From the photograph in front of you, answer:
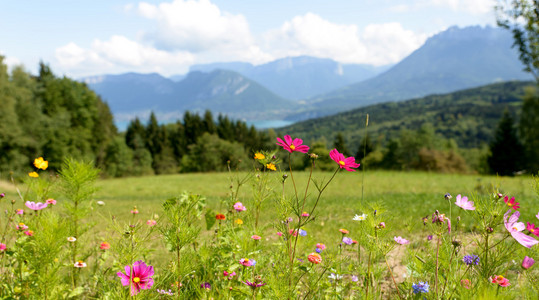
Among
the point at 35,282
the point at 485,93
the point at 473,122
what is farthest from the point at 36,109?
the point at 485,93

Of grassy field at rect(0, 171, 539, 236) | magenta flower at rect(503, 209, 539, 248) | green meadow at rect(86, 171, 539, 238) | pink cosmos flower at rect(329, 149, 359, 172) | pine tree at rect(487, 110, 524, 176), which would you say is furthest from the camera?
pine tree at rect(487, 110, 524, 176)

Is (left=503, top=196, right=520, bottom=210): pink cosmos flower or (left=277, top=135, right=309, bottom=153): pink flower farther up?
(left=277, top=135, right=309, bottom=153): pink flower

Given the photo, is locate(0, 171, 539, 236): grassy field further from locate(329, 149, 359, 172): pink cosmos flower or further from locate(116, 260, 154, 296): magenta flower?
locate(116, 260, 154, 296): magenta flower

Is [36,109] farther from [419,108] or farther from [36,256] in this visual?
[419,108]

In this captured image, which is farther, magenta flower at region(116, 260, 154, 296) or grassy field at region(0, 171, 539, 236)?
grassy field at region(0, 171, 539, 236)

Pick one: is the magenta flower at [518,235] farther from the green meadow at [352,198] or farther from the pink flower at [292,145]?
the pink flower at [292,145]

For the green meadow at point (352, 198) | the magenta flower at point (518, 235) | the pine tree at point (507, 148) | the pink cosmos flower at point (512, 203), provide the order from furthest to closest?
the pine tree at point (507, 148) → the green meadow at point (352, 198) → the pink cosmos flower at point (512, 203) → the magenta flower at point (518, 235)

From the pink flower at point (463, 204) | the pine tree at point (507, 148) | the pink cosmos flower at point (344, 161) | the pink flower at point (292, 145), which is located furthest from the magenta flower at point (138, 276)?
the pine tree at point (507, 148)

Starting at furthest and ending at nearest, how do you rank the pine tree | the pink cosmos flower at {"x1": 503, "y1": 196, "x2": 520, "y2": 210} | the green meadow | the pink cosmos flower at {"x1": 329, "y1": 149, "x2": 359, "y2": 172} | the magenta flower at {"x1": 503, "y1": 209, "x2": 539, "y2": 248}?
the pine tree, the green meadow, the pink cosmos flower at {"x1": 503, "y1": 196, "x2": 520, "y2": 210}, the pink cosmos flower at {"x1": 329, "y1": 149, "x2": 359, "y2": 172}, the magenta flower at {"x1": 503, "y1": 209, "x2": 539, "y2": 248}

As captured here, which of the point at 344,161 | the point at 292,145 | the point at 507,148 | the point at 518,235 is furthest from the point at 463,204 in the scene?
the point at 507,148

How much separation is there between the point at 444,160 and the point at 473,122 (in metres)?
85.3

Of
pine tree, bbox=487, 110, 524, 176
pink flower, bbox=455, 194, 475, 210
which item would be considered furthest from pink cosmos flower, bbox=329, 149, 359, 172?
pine tree, bbox=487, 110, 524, 176

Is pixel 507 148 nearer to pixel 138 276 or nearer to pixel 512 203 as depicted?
pixel 512 203

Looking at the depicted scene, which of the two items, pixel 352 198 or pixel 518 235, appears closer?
pixel 518 235
